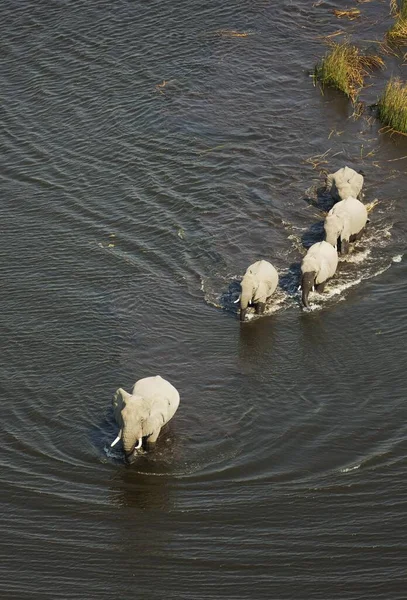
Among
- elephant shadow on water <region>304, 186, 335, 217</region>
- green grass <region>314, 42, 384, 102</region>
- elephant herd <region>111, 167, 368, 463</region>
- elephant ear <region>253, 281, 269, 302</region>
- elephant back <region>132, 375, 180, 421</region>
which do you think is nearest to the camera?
elephant herd <region>111, 167, 368, 463</region>

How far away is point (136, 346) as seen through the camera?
16.9 m

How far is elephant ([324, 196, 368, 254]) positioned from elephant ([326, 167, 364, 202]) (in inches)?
20.8

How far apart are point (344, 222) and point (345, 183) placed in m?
1.31

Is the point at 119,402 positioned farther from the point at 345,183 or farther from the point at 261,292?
the point at 345,183

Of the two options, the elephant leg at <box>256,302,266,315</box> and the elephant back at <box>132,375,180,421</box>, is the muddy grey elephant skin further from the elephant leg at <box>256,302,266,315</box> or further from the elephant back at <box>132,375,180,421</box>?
the elephant back at <box>132,375,180,421</box>

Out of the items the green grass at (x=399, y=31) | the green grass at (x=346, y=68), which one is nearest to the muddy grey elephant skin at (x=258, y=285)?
the green grass at (x=346, y=68)

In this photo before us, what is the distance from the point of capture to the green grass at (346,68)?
24.5 meters

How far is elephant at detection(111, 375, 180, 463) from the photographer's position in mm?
14031

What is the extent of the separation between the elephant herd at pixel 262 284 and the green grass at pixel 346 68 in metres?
4.57

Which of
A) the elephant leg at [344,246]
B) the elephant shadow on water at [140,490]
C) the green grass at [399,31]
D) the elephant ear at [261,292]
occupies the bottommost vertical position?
the green grass at [399,31]

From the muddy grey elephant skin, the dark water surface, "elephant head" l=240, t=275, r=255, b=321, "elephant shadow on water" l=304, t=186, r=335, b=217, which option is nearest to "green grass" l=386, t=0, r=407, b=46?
the dark water surface

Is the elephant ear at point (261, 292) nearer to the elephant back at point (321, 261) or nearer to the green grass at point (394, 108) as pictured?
the elephant back at point (321, 261)

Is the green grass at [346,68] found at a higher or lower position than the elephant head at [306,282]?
lower

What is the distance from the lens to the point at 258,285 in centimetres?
1708
